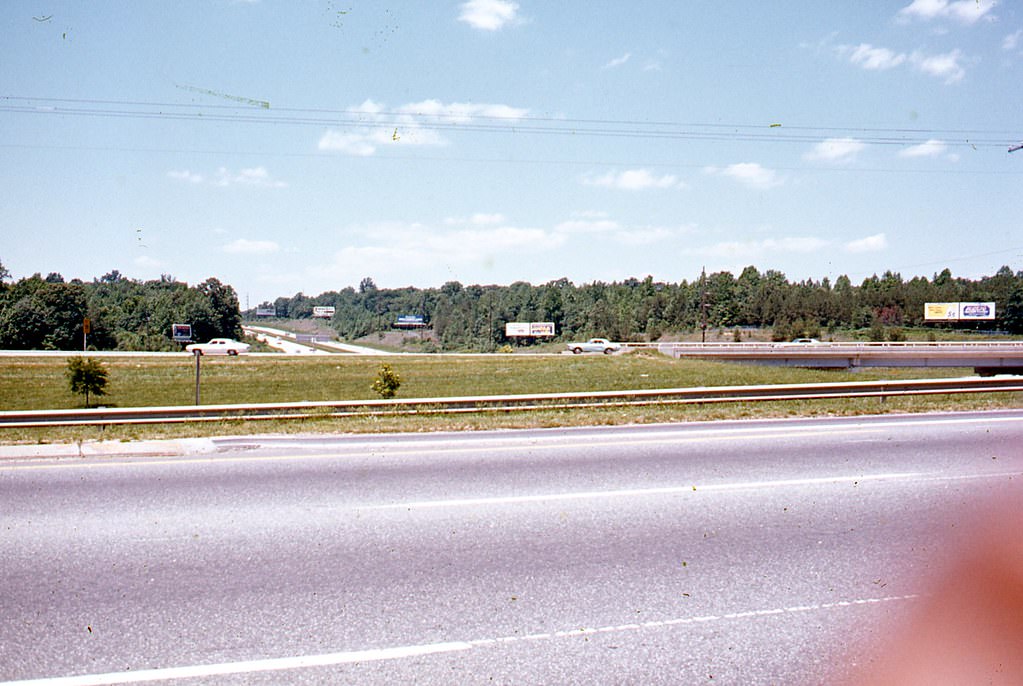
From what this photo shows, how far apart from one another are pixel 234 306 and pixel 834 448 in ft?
367

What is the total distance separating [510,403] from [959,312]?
111261 millimetres

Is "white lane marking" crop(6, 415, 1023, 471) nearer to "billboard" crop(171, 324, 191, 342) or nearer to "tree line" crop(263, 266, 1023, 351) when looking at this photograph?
"billboard" crop(171, 324, 191, 342)

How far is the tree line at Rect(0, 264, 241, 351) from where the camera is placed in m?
49.3

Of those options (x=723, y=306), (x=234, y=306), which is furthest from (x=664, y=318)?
(x=234, y=306)

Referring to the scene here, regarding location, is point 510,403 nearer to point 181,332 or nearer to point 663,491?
point 663,491

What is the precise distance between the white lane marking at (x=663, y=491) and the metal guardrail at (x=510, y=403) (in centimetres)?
836

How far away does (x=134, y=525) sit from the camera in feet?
23.8

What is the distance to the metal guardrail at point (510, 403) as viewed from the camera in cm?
1502

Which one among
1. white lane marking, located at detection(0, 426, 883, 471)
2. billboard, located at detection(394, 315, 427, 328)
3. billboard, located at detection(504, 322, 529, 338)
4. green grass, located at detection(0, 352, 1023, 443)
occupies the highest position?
billboard, located at detection(394, 315, 427, 328)

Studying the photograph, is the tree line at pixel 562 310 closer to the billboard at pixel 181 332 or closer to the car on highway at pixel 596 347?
the car on highway at pixel 596 347

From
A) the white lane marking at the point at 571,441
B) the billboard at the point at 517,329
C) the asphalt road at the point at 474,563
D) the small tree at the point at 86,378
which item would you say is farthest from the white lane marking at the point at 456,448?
the billboard at the point at 517,329

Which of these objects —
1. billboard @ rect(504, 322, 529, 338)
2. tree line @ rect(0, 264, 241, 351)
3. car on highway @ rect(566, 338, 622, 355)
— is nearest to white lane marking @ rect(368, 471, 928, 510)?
tree line @ rect(0, 264, 241, 351)

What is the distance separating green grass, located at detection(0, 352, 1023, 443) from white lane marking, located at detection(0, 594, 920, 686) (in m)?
9.89

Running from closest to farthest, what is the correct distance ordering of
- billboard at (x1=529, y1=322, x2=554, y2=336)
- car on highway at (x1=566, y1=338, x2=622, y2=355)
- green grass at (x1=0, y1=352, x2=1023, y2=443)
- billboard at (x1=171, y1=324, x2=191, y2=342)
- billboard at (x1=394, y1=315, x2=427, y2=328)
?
green grass at (x1=0, y1=352, x2=1023, y2=443) < billboard at (x1=171, y1=324, x2=191, y2=342) < car on highway at (x1=566, y1=338, x2=622, y2=355) < billboard at (x1=529, y1=322, x2=554, y2=336) < billboard at (x1=394, y1=315, x2=427, y2=328)
